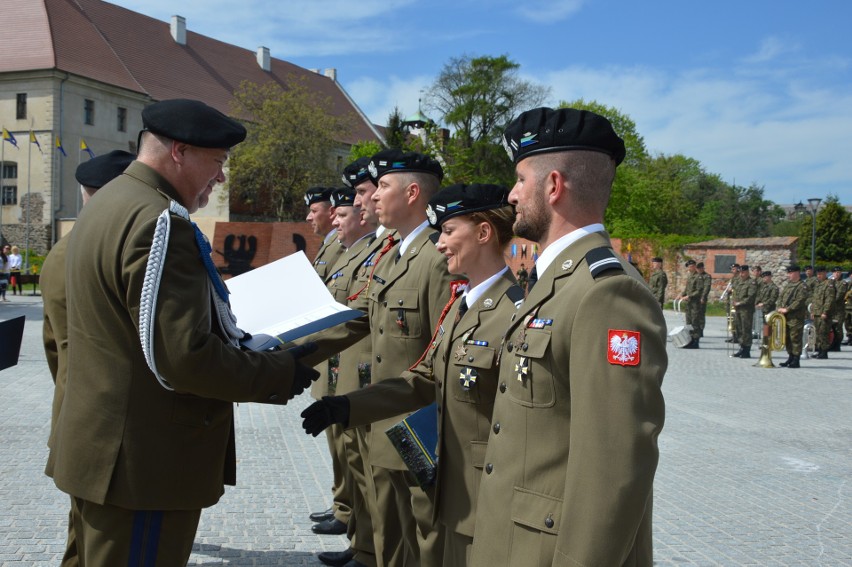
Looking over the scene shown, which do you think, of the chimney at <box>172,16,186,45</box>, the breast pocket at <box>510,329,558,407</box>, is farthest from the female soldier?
the chimney at <box>172,16,186,45</box>

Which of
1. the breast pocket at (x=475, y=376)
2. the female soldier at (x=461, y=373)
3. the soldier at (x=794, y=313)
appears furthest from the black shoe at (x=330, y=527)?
the soldier at (x=794, y=313)

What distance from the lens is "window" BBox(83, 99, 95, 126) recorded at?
52.8 meters

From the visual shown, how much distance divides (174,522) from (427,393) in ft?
4.20

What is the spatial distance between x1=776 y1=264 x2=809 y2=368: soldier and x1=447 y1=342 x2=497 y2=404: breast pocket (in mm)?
15756

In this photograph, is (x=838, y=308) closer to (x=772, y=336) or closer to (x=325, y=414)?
(x=772, y=336)

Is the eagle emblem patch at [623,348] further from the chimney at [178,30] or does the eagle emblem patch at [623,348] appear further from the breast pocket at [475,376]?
the chimney at [178,30]

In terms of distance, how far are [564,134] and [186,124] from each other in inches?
51.1

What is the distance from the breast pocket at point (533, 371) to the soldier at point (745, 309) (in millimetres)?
17363

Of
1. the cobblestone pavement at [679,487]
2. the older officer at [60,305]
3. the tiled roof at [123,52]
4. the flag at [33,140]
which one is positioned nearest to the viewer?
the older officer at [60,305]

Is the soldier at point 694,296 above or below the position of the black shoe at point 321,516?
above

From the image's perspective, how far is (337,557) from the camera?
5.02m

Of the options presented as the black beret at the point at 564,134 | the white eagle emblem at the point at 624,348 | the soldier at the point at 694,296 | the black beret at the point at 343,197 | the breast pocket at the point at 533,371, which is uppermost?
the black beret at the point at 343,197

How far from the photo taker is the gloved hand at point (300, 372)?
9.53 ft

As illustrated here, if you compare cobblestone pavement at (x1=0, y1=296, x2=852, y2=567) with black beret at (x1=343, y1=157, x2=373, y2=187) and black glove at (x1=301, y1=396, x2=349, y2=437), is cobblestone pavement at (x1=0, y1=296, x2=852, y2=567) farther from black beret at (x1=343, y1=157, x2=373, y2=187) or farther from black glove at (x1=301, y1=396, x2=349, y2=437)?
black beret at (x1=343, y1=157, x2=373, y2=187)
